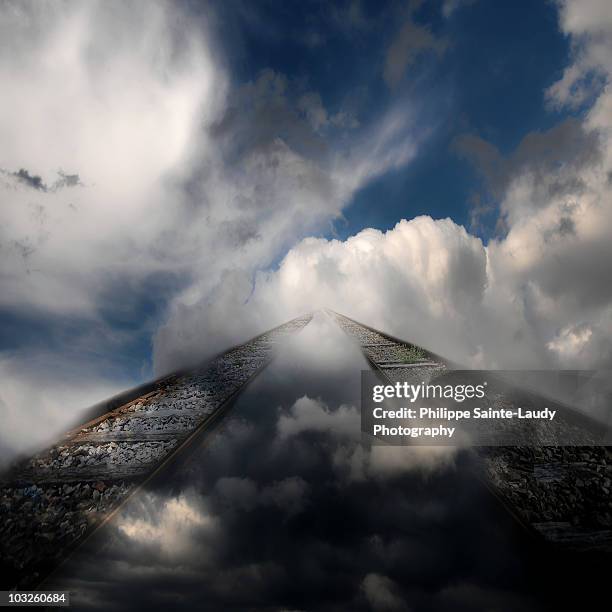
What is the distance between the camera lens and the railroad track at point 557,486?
3.00 m

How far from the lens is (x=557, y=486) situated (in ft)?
12.2

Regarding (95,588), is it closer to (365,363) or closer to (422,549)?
(422,549)

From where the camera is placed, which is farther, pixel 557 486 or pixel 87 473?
pixel 87 473

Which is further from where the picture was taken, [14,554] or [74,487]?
[74,487]

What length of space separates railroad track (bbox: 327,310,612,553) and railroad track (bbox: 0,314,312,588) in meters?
3.83

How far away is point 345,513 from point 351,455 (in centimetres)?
98

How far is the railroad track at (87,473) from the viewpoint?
122 inches

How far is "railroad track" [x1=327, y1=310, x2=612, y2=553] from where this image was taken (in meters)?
3.00

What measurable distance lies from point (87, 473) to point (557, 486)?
17.7 feet

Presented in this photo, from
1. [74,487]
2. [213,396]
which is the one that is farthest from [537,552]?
[213,396]

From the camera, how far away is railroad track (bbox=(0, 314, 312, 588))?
309 centimetres

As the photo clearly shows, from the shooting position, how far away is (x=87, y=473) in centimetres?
429

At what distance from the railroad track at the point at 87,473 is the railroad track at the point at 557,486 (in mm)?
3832

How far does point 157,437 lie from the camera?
523 cm
